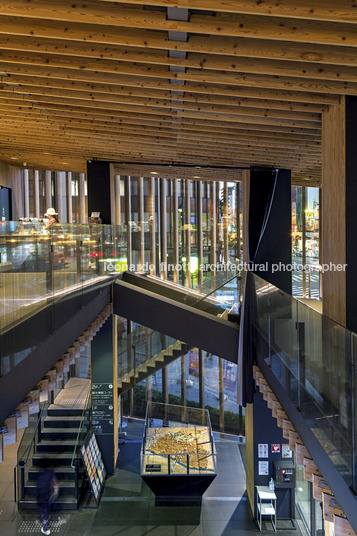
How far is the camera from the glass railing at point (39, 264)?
4.07 metres

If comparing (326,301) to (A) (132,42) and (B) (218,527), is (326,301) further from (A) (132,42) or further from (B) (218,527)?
(B) (218,527)

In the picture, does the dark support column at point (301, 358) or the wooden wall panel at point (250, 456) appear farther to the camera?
the wooden wall panel at point (250, 456)

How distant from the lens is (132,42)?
4.47 metres

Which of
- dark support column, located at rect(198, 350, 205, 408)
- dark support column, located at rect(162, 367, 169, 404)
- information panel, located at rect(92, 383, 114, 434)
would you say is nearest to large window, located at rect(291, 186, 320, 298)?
dark support column, located at rect(198, 350, 205, 408)

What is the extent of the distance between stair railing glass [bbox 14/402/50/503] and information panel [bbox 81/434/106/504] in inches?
46.8

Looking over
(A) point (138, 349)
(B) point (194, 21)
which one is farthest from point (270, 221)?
(B) point (194, 21)

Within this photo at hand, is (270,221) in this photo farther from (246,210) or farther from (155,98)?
(155,98)

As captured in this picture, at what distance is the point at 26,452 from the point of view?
34.1 ft

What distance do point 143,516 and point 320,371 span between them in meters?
6.83

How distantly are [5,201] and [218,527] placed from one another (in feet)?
34.8

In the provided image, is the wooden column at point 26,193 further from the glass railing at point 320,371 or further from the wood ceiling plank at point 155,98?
the glass railing at point 320,371

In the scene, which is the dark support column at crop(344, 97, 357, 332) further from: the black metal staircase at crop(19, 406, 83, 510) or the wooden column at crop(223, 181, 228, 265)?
the wooden column at crop(223, 181, 228, 265)

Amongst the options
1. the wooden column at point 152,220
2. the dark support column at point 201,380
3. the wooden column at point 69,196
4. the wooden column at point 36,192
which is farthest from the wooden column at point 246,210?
the wooden column at point 36,192

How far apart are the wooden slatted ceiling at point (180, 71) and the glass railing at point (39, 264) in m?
1.80
